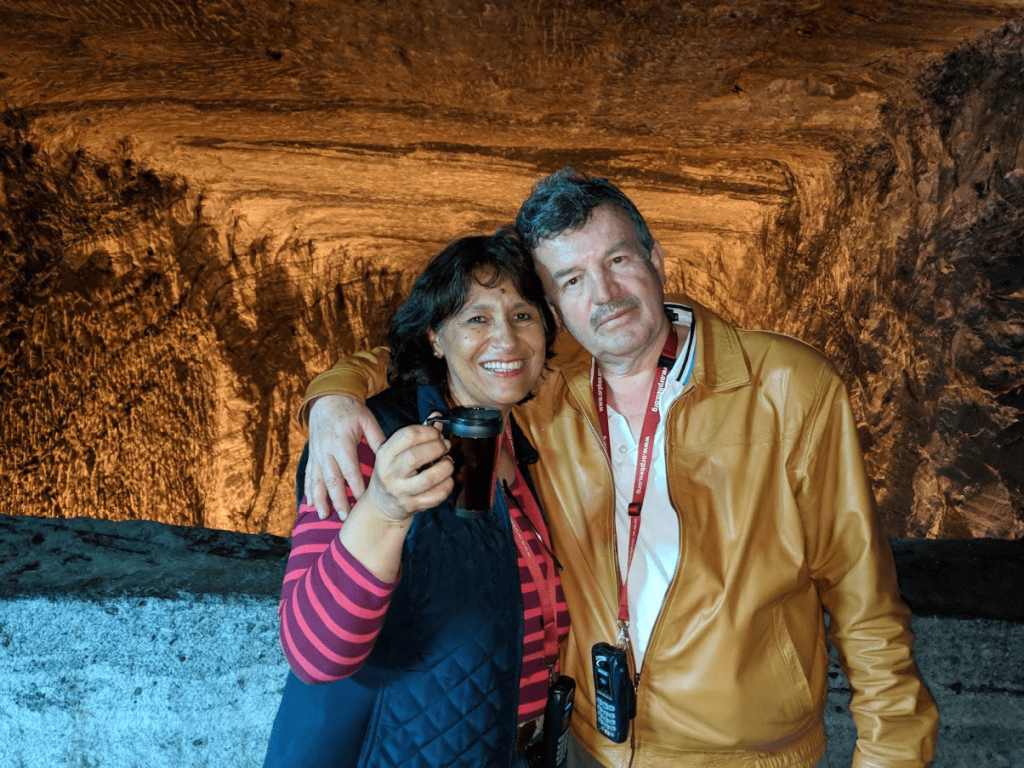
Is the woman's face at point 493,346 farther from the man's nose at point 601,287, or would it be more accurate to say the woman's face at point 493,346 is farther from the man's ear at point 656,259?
the man's ear at point 656,259

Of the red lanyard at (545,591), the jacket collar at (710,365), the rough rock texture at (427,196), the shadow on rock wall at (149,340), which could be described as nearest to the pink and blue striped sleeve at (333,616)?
the red lanyard at (545,591)

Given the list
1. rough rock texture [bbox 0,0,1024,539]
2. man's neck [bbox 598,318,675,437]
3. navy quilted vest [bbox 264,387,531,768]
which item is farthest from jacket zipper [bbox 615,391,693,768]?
rough rock texture [bbox 0,0,1024,539]

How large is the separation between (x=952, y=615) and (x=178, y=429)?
13.8ft

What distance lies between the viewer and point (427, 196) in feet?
14.4

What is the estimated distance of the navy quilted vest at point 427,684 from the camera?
103 centimetres

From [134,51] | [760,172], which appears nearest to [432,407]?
[134,51]

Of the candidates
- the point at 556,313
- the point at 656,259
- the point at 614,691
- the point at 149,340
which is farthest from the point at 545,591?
the point at 149,340

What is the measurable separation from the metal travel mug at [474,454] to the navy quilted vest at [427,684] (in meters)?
0.09

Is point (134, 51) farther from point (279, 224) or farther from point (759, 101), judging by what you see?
point (759, 101)

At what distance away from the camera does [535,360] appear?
1.31 m

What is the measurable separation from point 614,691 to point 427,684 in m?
0.31

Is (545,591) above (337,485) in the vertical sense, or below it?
below

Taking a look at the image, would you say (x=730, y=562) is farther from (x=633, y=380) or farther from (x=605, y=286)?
(x=605, y=286)

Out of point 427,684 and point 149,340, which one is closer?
point 427,684
